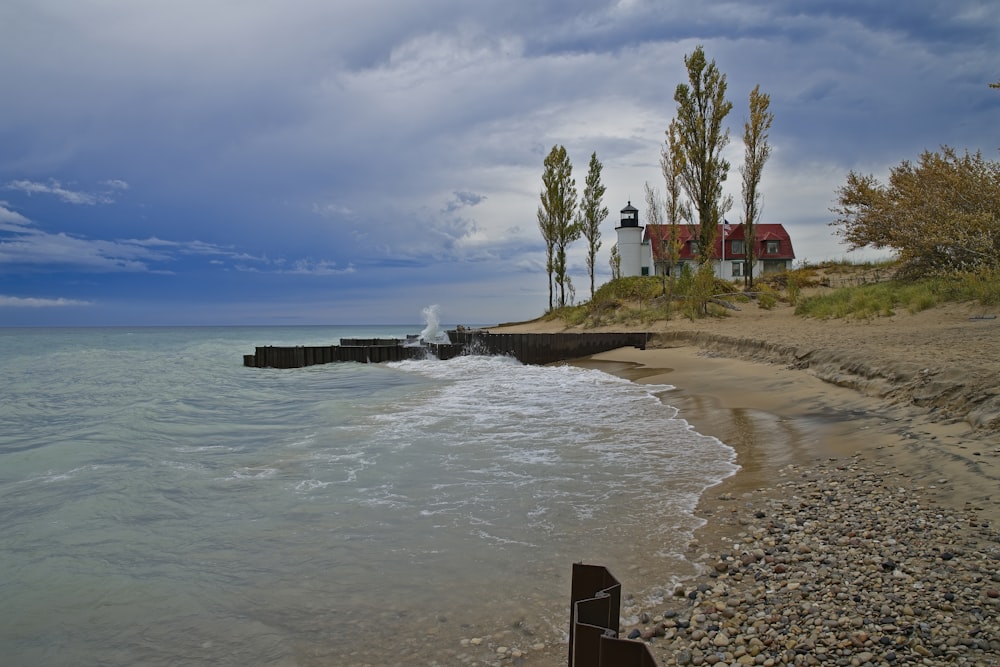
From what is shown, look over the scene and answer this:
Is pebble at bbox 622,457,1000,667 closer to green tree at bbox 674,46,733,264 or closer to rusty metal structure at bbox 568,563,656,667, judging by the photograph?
rusty metal structure at bbox 568,563,656,667

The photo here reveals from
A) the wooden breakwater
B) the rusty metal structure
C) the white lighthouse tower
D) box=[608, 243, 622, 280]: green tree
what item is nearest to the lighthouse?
the white lighthouse tower

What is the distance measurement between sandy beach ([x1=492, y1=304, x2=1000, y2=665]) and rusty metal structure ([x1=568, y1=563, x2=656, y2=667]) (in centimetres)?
110

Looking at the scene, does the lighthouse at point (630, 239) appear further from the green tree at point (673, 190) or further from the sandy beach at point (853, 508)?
the sandy beach at point (853, 508)

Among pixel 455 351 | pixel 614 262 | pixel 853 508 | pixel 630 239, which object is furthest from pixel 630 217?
pixel 853 508

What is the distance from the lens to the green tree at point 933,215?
1410 centimetres

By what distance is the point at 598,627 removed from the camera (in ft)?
5.67

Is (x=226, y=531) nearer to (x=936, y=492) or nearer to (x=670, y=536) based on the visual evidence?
(x=670, y=536)

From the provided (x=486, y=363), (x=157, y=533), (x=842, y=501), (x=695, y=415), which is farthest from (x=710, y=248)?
(x=157, y=533)

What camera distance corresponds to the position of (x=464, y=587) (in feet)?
12.4

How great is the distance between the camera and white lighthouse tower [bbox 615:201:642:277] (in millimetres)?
43938

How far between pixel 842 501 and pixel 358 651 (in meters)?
3.53

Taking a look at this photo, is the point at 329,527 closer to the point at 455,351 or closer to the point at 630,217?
the point at 455,351

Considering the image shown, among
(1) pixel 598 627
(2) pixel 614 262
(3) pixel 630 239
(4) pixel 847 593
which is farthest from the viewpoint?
(3) pixel 630 239

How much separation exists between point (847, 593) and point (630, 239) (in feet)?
142
